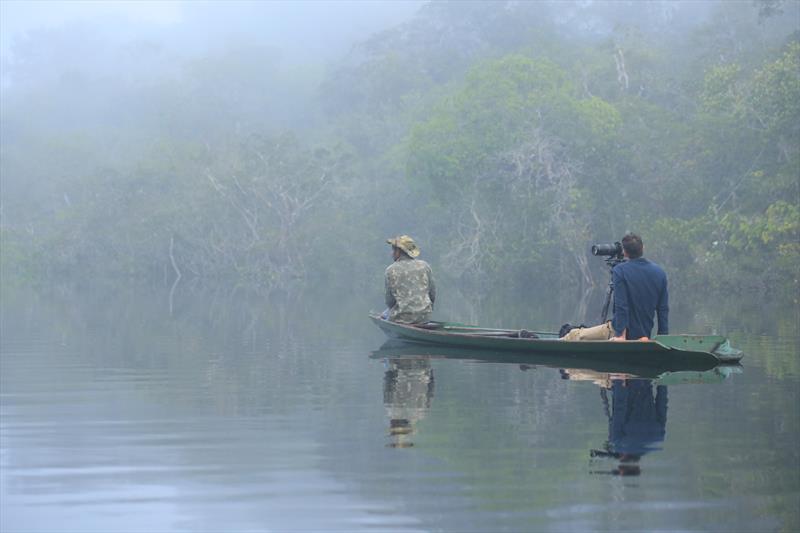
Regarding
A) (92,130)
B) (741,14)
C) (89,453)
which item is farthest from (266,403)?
(92,130)

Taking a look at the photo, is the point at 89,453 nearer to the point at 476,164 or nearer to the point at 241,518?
the point at 241,518

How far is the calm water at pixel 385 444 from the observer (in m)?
6.41

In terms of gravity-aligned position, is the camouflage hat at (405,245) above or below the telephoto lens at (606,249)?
above

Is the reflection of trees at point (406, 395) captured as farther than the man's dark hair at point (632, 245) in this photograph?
No

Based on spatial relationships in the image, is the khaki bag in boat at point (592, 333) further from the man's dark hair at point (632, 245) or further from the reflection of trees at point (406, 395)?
the reflection of trees at point (406, 395)

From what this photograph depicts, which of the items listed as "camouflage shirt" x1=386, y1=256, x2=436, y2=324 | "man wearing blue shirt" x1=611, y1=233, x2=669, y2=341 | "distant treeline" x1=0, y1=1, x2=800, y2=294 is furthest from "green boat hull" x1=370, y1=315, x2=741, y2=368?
"distant treeline" x1=0, y1=1, x2=800, y2=294

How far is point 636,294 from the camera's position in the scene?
12.6 metres

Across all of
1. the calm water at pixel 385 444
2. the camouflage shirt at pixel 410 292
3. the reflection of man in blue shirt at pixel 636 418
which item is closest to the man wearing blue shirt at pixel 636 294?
the calm water at pixel 385 444

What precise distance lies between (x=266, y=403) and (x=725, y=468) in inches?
173

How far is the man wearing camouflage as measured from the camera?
15617mm

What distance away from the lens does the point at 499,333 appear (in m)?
15.3

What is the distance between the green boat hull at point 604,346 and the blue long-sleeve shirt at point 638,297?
26cm

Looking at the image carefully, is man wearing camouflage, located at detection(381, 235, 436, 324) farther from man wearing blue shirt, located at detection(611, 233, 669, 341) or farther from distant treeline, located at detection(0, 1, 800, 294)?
distant treeline, located at detection(0, 1, 800, 294)

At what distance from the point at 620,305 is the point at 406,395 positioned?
2690mm
